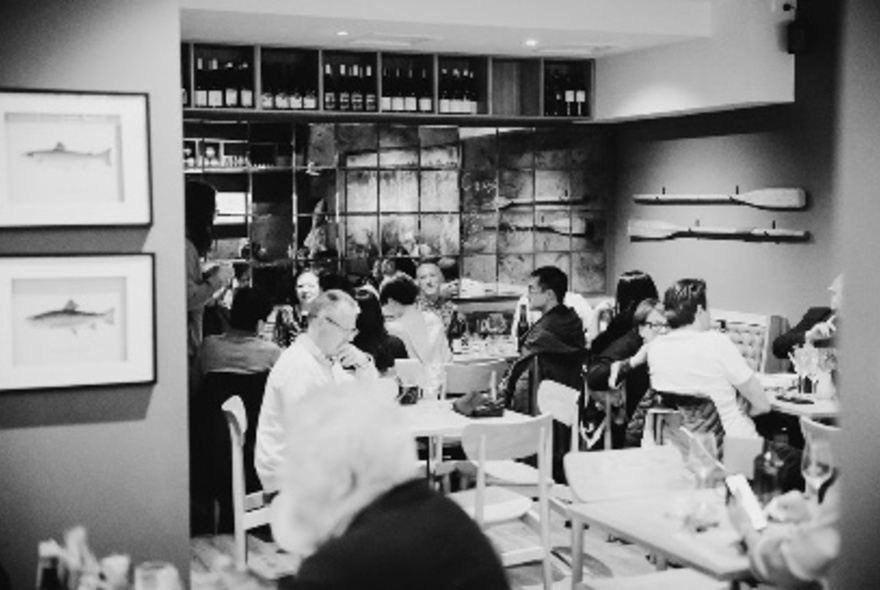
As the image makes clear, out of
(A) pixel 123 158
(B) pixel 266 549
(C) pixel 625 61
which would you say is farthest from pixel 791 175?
(A) pixel 123 158

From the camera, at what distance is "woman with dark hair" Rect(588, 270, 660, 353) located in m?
6.69

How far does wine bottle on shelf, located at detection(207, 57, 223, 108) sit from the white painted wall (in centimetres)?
303

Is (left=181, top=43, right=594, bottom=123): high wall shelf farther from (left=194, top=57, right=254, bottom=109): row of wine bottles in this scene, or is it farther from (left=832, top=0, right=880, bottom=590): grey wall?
(left=832, top=0, right=880, bottom=590): grey wall

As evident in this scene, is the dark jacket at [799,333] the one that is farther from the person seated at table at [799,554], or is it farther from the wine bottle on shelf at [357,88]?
the person seated at table at [799,554]

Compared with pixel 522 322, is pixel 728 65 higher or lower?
higher

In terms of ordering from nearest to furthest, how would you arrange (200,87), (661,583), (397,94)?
1. (661,583)
2. (200,87)
3. (397,94)

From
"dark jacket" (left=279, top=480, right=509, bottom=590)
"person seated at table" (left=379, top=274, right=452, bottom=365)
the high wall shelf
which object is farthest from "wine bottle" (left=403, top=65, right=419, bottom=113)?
"dark jacket" (left=279, top=480, right=509, bottom=590)

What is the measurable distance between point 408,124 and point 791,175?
9.29ft

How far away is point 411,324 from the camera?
7.15m

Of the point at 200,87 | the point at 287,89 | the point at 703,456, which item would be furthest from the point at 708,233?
the point at 703,456

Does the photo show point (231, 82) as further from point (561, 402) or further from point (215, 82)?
point (561, 402)

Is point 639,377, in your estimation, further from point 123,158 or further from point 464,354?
point 123,158

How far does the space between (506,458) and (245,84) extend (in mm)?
4016

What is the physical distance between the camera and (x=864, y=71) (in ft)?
5.43
